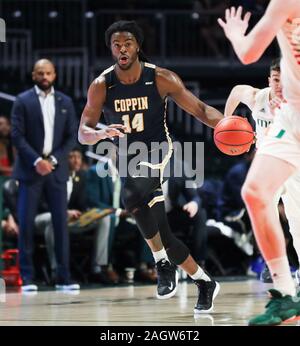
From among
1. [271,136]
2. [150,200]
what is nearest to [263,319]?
[271,136]

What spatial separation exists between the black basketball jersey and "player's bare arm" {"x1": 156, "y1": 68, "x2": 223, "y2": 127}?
0.20ft

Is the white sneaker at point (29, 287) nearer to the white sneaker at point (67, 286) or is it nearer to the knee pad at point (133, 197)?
the white sneaker at point (67, 286)

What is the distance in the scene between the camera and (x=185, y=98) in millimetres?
6926

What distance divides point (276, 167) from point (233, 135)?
120 cm

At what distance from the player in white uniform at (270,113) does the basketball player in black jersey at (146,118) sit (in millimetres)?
626

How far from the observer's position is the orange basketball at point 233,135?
6.46 metres

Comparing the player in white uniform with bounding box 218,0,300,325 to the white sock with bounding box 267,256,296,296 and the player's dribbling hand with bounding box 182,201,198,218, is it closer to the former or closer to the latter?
the white sock with bounding box 267,256,296,296

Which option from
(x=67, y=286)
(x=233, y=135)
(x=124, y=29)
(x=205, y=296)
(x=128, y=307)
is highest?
(x=124, y=29)

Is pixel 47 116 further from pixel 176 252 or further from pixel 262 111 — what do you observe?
pixel 176 252

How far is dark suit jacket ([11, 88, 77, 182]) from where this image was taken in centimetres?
948

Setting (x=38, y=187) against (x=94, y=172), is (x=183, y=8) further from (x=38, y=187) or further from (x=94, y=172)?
(x=38, y=187)

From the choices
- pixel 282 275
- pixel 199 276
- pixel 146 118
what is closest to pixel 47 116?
pixel 146 118

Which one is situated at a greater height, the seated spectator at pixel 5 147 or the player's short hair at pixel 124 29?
the player's short hair at pixel 124 29

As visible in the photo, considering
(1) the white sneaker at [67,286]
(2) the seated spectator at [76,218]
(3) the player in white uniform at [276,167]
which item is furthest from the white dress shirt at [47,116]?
(3) the player in white uniform at [276,167]
